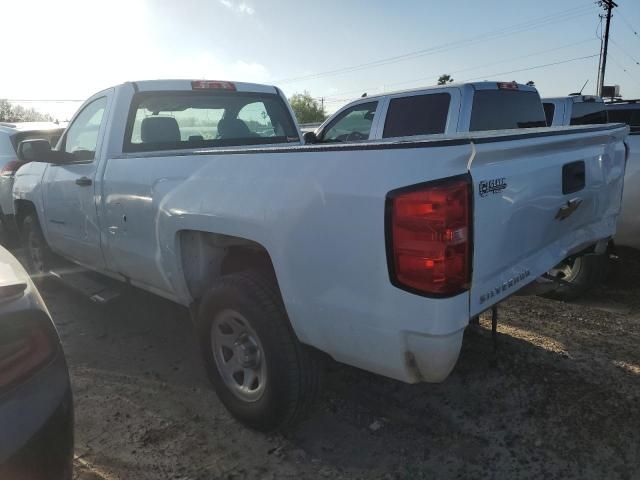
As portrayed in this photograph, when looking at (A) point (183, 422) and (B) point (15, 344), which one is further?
(A) point (183, 422)

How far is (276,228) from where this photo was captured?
93.1 inches

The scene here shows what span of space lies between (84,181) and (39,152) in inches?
19.1

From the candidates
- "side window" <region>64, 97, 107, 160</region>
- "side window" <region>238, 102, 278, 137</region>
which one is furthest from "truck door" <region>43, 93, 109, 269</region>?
"side window" <region>238, 102, 278, 137</region>

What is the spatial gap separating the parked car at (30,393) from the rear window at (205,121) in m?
2.31

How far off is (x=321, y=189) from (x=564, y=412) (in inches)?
75.6

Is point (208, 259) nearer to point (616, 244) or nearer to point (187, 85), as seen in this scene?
point (187, 85)

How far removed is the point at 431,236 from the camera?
6.32ft

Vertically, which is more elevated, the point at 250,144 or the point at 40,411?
the point at 250,144

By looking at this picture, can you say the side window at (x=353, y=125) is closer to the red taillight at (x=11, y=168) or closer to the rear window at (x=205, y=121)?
the rear window at (x=205, y=121)

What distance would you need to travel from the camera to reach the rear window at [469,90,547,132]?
19.3 feet

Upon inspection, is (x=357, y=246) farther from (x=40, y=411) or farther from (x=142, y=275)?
(x=142, y=275)

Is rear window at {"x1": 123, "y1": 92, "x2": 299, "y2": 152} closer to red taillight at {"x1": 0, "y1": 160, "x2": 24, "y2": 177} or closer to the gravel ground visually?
the gravel ground

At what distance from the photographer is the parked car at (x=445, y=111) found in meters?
5.79

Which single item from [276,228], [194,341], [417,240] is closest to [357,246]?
[417,240]
